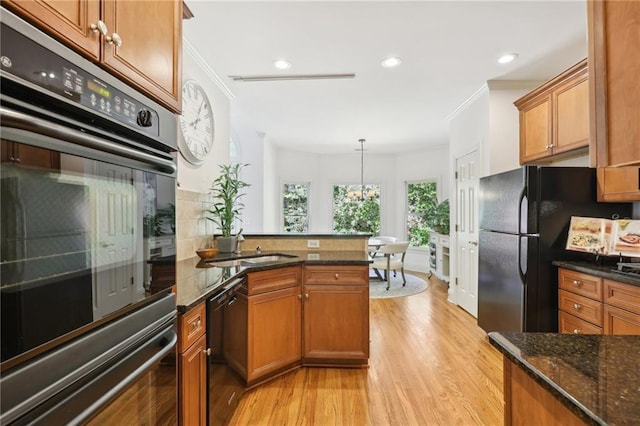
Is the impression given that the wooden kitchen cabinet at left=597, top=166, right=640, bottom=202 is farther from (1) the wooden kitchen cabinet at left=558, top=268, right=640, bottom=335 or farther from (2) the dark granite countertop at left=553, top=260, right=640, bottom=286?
(1) the wooden kitchen cabinet at left=558, top=268, right=640, bottom=335

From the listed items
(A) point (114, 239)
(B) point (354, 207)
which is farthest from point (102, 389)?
(B) point (354, 207)

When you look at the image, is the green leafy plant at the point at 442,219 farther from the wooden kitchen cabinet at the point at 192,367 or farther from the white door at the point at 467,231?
the wooden kitchen cabinet at the point at 192,367

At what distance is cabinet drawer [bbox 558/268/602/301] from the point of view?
6.65ft

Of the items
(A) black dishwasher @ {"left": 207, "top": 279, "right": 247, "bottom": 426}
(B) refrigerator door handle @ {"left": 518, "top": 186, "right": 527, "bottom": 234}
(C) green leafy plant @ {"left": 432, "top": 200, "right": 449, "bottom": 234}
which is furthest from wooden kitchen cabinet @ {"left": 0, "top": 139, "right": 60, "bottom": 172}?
(C) green leafy plant @ {"left": 432, "top": 200, "right": 449, "bottom": 234}

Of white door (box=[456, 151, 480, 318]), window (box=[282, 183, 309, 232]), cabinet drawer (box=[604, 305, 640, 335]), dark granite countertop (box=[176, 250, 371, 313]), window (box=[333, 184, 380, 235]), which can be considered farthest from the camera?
window (box=[333, 184, 380, 235])

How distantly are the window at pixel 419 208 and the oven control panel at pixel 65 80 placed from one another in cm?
613

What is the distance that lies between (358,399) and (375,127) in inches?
151

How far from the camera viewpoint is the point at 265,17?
6.91ft

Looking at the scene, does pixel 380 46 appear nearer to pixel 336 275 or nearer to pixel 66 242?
pixel 336 275

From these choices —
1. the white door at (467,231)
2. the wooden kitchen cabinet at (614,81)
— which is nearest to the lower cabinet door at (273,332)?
the wooden kitchen cabinet at (614,81)

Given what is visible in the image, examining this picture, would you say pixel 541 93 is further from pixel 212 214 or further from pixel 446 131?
pixel 212 214

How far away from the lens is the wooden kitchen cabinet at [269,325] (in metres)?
2.03

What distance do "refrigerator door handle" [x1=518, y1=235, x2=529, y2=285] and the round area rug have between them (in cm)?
227

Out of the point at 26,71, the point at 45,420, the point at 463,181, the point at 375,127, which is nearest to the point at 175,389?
the point at 45,420
